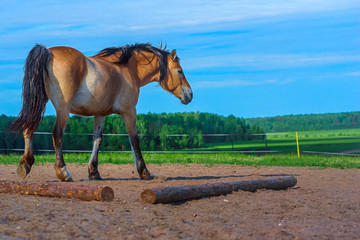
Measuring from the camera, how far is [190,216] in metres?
5.78

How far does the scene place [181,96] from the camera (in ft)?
32.0

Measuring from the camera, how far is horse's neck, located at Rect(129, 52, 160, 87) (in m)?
9.29

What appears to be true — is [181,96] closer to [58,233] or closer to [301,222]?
[301,222]

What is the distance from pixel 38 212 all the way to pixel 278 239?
290cm

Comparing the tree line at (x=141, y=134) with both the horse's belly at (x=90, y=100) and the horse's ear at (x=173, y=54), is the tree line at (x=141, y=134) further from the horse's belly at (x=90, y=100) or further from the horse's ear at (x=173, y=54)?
the horse's belly at (x=90, y=100)

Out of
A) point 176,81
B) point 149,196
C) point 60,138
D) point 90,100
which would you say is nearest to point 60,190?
point 149,196

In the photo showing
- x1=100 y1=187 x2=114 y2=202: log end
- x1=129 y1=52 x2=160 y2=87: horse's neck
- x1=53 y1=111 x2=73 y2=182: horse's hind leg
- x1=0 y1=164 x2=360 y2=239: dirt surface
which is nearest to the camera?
x1=0 y1=164 x2=360 y2=239: dirt surface

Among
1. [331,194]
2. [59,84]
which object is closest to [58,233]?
[59,84]

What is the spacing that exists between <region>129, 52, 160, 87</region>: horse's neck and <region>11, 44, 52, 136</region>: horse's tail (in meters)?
2.00

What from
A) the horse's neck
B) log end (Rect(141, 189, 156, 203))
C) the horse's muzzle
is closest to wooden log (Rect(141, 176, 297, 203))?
log end (Rect(141, 189, 156, 203))

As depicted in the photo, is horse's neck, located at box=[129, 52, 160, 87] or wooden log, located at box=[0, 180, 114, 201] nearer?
wooden log, located at box=[0, 180, 114, 201]

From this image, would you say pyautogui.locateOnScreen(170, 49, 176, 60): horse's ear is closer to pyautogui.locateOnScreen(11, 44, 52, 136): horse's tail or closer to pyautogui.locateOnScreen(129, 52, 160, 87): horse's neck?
pyautogui.locateOnScreen(129, 52, 160, 87): horse's neck

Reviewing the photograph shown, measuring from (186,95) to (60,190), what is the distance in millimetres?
4022

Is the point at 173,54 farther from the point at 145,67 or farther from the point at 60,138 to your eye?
the point at 60,138
